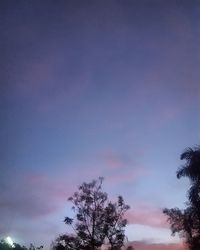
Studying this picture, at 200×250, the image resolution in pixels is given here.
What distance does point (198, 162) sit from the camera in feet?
101

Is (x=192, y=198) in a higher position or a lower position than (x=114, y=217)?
lower

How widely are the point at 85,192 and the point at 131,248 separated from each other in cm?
1096

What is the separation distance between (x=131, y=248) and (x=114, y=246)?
8.86 ft

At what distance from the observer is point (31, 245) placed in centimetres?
8219

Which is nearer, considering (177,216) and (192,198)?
(192,198)

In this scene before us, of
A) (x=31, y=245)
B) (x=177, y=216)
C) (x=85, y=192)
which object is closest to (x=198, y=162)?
(x=177, y=216)

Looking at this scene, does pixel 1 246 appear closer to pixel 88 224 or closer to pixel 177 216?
pixel 88 224

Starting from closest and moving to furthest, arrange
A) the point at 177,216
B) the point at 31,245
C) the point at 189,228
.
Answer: the point at 189,228
the point at 177,216
the point at 31,245

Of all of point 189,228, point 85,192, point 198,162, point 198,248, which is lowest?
point 198,248

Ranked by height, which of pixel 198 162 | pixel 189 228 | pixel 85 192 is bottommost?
pixel 189 228

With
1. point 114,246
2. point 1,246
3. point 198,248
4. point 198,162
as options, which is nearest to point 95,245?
point 114,246

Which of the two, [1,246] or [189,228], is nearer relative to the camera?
[189,228]

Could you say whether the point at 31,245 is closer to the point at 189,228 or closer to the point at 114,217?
the point at 114,217

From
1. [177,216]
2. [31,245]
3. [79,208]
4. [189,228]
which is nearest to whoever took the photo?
[189,228]
